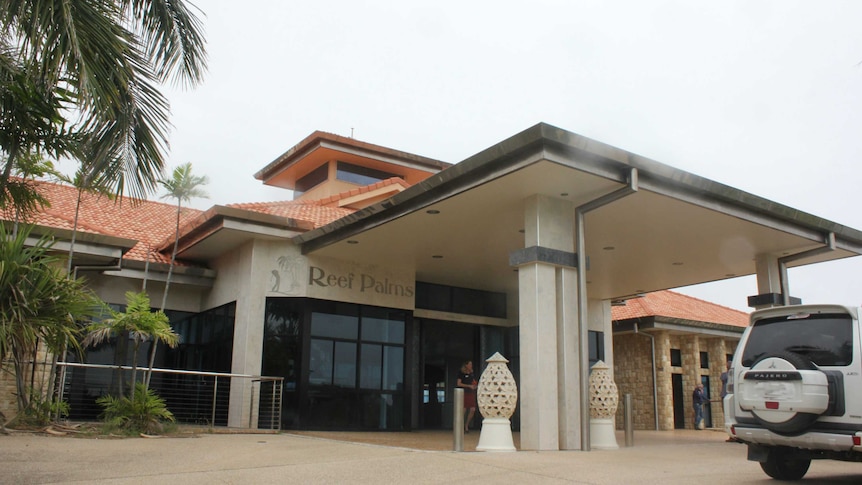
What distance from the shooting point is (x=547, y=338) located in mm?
10492

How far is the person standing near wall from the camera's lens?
2275cm

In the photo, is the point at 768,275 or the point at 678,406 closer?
the point at 768,275

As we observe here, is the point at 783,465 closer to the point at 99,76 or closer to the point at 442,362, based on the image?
the point at 99,76

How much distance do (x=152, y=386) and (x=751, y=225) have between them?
13.3 m

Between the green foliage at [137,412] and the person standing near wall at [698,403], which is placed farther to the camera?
the person standing near wall at [698,403]

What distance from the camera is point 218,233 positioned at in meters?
15.1

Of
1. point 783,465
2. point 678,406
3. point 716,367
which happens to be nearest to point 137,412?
point 783,465

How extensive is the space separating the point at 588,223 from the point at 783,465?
6.12 metres

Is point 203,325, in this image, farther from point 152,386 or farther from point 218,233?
point 218,233

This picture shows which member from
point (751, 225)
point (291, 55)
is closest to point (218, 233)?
point (291, 55)

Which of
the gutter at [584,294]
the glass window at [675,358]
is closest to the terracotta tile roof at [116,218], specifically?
the gutter at [584,294]

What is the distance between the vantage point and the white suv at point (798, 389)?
652 centimetres

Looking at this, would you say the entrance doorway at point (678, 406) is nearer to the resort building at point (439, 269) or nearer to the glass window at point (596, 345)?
the resort building at point (439, 269)

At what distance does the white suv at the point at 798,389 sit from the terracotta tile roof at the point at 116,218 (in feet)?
43.8
